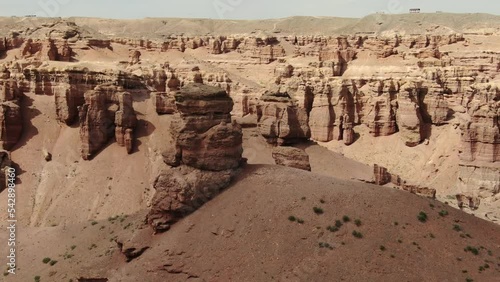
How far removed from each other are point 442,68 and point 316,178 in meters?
48.6

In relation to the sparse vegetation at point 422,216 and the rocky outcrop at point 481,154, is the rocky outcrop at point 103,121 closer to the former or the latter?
the sparse vegetation at point 422,216

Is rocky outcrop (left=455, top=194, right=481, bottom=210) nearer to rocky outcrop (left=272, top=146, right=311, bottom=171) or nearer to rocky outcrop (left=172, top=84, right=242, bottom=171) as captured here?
rocky outcrop (left=272, top=146, right=311, bottom=171)

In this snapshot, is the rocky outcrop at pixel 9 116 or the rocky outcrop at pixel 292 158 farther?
the rocky outcrop at pixel 9 116

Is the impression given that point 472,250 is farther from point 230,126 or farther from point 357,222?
point 230,126

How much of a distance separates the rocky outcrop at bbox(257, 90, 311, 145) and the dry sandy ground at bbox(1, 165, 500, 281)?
18875mm

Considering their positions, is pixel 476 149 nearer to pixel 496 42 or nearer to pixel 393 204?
pixel 393 204

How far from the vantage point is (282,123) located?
4741 cm

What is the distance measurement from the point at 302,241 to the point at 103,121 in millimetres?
28513

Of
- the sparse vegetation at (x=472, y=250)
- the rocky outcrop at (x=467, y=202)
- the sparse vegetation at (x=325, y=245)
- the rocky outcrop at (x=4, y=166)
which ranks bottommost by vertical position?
the rocky outcrop at (x=467, y=202)

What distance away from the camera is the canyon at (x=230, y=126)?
90.9 feet

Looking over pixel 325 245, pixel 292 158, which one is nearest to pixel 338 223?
pixel 325 245

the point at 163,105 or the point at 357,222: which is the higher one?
the point at 163,105

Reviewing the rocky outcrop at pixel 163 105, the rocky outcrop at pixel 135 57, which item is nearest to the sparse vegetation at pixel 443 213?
the rocky outcrop at pixel 163 105

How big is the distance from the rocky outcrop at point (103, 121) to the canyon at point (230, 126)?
0.09 meters
